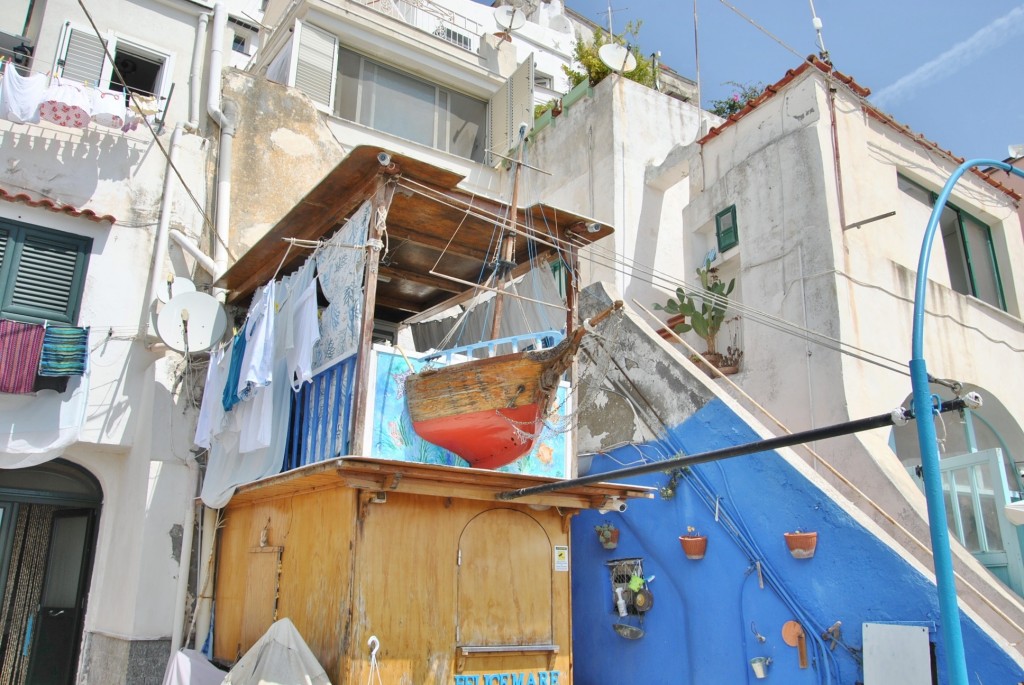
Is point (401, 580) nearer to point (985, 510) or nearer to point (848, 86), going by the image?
point (985, 510)

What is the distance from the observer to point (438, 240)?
9.34 m

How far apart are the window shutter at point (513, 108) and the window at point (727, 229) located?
4037 mm

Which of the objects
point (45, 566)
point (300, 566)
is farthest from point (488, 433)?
point (45, 566)

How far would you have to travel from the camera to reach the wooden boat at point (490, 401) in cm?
675

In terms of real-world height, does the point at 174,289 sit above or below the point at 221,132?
below

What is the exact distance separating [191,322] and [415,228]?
9.56 ft

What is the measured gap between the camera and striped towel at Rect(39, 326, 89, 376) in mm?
8539

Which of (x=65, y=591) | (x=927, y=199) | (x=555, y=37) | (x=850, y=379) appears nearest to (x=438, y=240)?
(x=850, y=379)

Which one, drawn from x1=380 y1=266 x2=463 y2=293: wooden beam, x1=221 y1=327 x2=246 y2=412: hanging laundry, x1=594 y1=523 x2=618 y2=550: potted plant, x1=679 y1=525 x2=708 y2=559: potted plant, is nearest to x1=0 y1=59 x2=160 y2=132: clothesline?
x1=221 y1=327 x2=246 y2=412: hanging laundry

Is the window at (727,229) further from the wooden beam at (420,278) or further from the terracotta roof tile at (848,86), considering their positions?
the wooden beam at (420,278)

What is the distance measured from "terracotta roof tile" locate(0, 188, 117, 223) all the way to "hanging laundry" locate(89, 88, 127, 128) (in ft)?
3.83

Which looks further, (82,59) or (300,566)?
(82,59)

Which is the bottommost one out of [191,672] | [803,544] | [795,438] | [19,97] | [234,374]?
[191,672]

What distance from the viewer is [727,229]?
12.7m
